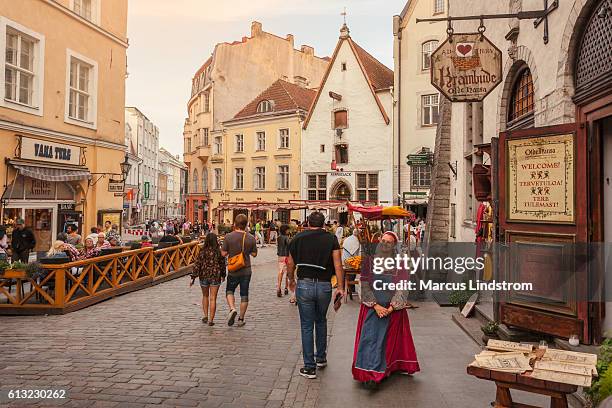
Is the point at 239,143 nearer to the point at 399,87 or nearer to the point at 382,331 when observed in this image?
the point at 399,87

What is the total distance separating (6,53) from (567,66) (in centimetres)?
1416

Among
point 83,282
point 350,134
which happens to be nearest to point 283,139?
point 350,134

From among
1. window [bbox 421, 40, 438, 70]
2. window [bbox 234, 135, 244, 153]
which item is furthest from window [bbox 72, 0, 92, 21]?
window [bbox 234, 135, 244, 153]

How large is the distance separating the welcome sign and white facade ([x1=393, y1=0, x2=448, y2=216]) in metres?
18.9

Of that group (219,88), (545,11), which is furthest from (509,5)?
(219,88)

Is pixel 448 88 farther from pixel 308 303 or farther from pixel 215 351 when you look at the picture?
pixel 215 351

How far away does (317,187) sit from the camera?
117 feet

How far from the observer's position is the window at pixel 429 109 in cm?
2914

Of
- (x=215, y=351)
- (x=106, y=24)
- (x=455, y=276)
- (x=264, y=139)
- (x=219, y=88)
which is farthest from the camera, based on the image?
(x=219, y=88)

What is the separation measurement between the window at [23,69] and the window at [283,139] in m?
23.5

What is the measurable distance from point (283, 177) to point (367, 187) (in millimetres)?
7561

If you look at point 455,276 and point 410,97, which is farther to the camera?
point 410,97

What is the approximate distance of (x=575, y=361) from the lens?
3838 millimetres

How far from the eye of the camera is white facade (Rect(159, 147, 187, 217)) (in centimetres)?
7950
